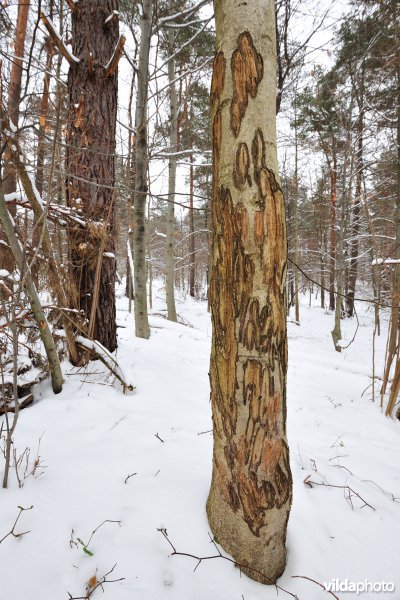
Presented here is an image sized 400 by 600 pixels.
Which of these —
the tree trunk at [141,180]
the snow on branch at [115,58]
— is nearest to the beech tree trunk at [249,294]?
the snow on branch at [115,58]

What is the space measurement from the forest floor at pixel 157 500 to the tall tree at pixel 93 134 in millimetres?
861

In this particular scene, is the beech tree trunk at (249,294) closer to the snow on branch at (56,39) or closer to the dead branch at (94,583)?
the dead branch at (94,583)

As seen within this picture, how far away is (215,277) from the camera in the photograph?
1.02 meters

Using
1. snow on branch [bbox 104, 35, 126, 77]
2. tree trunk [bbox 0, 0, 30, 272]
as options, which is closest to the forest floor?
tree trunk [bbox 0, 0, 30, 272]

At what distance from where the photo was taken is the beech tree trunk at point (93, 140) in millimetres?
2723

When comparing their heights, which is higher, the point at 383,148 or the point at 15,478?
the point at 383,148

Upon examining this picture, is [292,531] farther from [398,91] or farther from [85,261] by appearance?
[398,91]

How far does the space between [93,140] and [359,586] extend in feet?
12.4

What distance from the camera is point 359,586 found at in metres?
1.10

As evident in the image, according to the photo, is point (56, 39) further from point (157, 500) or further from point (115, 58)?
point (157, 500)

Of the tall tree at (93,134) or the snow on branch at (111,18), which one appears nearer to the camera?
the tall tree at (93,134)

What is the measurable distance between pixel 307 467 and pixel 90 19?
4.57 m

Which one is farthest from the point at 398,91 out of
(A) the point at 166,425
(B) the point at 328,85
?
(A) the point at 166,425

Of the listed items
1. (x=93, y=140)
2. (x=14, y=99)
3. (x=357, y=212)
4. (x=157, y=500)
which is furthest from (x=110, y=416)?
(x=357, y=212)
